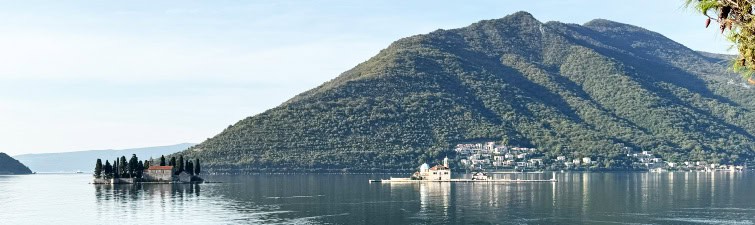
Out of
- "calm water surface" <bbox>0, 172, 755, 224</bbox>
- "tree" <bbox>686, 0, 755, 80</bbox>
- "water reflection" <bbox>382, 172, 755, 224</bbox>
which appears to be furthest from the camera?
"calm water surface" <bbox>0, 172, 755, 224</bbox>

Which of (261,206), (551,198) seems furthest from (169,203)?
(551,198)

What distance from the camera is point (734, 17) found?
45.7 ft

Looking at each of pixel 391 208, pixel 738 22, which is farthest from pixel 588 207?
pixel 738 22

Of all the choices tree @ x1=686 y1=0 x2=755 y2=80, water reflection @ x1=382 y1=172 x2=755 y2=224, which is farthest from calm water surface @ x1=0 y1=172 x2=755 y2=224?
tree @ x1=686 y1=0 x2=755 y2=80

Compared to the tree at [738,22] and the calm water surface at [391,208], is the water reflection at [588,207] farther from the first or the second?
the tree at [738,22]

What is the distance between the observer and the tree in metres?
13.6

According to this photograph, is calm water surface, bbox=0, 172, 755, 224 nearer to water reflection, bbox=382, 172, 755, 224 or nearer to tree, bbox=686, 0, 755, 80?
water reflection, bbox=382, 172, 755, 224

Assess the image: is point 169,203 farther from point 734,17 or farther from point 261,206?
point 734,17

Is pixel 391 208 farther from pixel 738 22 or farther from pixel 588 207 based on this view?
pixel 738 22

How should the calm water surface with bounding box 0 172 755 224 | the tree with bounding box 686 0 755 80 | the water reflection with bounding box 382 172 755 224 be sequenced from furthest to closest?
the calm water surface with bounding box 0 172 755 224 < the water reflection with bounding box 382 172 755 224 < the tree with bounding box 686 0 755 80

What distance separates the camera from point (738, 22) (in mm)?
13844

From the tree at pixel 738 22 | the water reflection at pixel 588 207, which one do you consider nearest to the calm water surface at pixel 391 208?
the water reflection at pixel 588 207

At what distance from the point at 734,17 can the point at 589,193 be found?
14496 cm

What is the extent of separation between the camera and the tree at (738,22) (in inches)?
536
